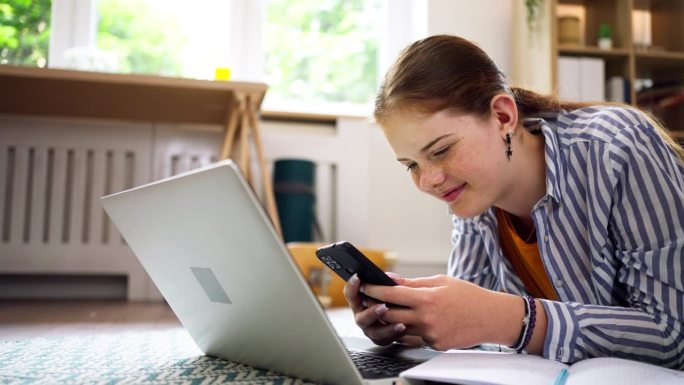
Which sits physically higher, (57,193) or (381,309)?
(57,193)

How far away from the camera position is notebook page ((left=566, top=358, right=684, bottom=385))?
0.59 metres

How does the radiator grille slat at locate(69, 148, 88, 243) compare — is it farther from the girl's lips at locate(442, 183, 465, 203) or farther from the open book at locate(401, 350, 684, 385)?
the open book at locate(401, 350, 684, 385)

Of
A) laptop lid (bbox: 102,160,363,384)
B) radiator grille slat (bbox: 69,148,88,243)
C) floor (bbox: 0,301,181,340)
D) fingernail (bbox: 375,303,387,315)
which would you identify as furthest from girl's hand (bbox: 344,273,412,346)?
radiator grille slat (bbox: 69,148,88,243)

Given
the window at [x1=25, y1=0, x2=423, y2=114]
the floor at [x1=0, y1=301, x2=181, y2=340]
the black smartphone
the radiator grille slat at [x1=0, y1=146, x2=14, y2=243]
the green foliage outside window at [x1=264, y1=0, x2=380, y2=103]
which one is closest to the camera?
the black smartphone

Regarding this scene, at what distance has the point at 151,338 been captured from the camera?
1.18 m

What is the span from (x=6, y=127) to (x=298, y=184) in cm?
107

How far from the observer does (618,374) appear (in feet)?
1.97

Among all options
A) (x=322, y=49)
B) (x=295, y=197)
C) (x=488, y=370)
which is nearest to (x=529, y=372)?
(x=488, y=370)

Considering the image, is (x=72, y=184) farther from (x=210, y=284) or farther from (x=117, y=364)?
(x=210, y=284)

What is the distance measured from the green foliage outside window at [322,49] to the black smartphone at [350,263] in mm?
2119

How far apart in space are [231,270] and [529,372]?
0.97ft

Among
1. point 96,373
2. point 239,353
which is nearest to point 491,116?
point 239,353

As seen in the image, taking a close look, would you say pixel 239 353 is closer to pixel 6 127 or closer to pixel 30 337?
pixel 30 337

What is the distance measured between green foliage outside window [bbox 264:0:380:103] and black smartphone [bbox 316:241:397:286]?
83.4 inches
